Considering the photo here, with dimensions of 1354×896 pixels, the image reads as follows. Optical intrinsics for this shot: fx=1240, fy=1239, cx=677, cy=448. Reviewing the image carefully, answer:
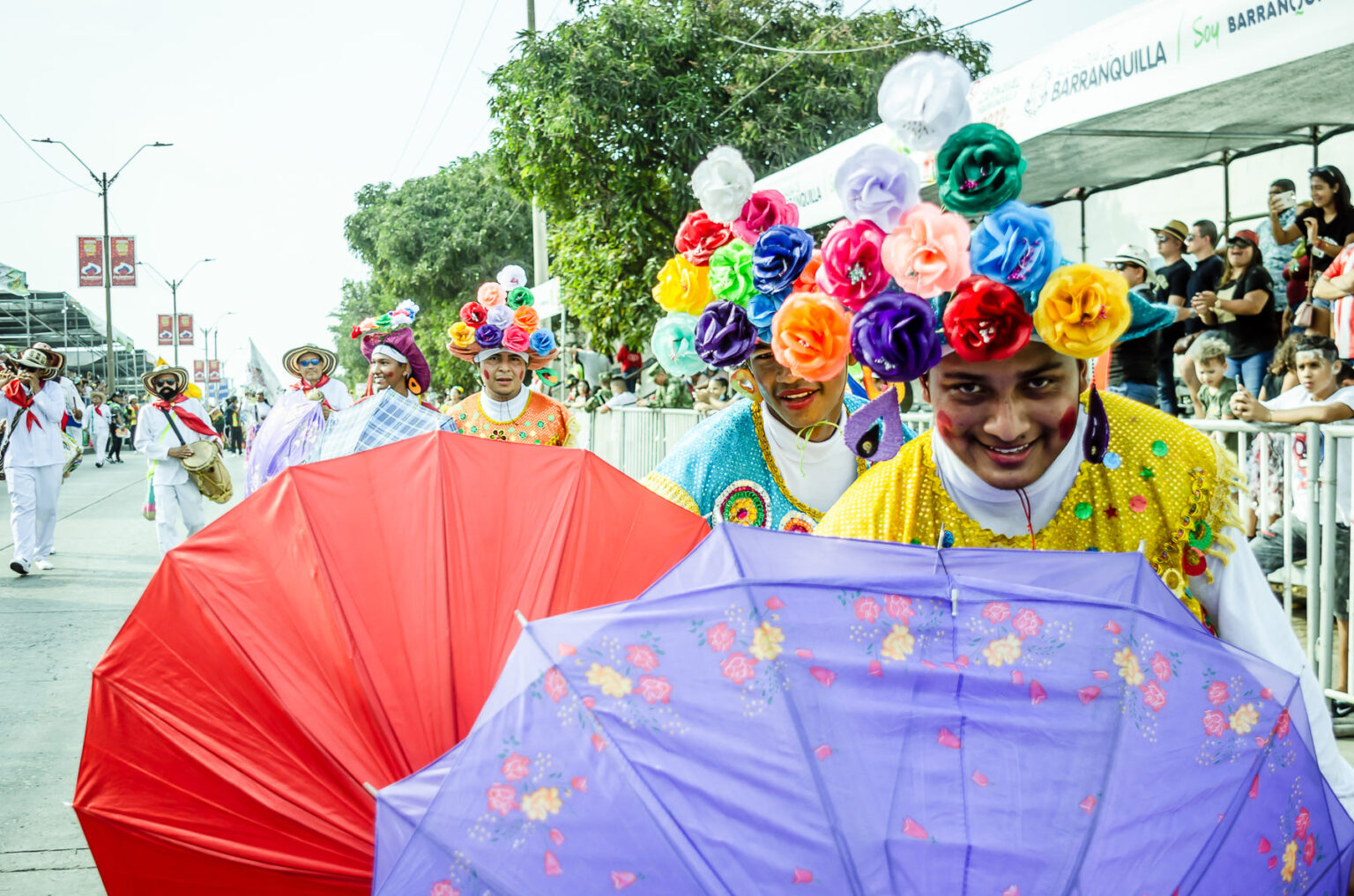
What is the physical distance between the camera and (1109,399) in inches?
96.5

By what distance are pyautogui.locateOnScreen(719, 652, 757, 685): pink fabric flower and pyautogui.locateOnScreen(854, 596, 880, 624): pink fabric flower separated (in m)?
0.17

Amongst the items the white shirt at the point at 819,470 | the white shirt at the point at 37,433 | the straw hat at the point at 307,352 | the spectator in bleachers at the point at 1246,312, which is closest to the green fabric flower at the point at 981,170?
the white shirt at the point at 819,470

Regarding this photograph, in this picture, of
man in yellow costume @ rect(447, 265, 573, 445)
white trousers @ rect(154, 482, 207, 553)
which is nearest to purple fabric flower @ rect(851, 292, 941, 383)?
man in yellow costume @ rect(447, 265, 573, 445)

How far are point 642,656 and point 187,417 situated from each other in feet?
31.4

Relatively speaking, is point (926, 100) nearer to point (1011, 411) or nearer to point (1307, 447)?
point (1011, 411)

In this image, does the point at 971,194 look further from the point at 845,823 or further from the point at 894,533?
the point at 845,823

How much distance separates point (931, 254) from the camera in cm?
221

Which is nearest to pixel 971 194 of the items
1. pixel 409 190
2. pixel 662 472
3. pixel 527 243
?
pixel 662 472

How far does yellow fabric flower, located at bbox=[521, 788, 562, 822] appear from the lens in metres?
1.58

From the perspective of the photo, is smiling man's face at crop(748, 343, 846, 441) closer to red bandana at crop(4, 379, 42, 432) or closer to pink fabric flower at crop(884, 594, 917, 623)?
pink fabric flower at crop(884, 594, 917, 623)

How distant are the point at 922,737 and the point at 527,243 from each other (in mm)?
37487

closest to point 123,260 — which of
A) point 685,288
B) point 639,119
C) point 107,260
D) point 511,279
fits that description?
point 107,260

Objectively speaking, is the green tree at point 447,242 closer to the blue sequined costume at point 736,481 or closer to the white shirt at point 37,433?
the white shirt at point 37,433

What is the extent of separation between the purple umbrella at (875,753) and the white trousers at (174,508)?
9.22 meters
